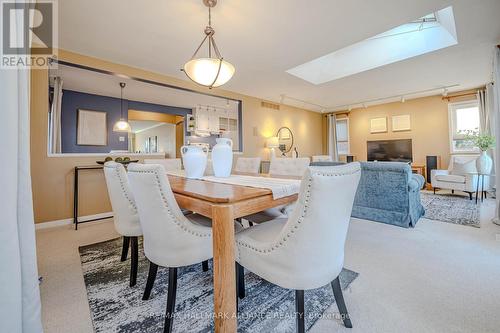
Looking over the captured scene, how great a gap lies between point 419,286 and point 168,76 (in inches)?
174

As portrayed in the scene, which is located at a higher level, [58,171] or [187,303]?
[58,171]

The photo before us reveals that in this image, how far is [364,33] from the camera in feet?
8.90

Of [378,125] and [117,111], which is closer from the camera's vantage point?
[117,111]

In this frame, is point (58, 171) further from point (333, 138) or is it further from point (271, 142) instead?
point (333, 138)

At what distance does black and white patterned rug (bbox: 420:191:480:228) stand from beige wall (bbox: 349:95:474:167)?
5.83ft

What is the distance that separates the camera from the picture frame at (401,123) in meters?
6.04

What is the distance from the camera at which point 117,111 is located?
19.0 feet

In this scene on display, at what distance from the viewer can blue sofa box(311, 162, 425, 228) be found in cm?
265

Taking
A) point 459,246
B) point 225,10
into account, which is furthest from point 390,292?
point 225,10

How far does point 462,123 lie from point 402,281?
5.91 m

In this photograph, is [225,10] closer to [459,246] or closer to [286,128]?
[459,246]

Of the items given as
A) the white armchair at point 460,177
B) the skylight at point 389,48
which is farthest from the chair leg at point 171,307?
the white armchair at point 460,177

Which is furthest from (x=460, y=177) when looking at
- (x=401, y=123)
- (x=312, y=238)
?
(x=312, y=238)

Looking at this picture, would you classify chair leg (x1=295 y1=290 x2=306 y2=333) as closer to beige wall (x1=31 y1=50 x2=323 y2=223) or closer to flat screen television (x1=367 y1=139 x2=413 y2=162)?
beige wall (x1=31 y1=50 x2=323 y2=223)
